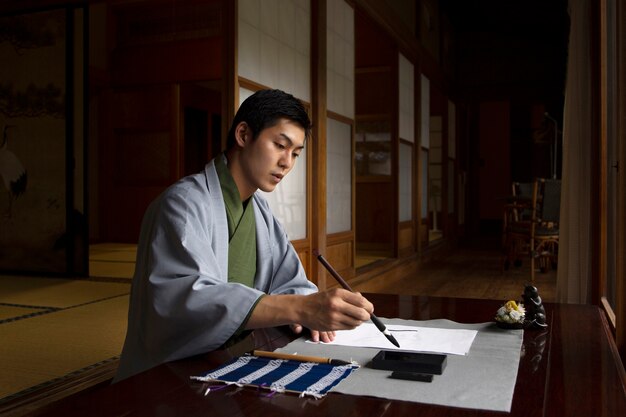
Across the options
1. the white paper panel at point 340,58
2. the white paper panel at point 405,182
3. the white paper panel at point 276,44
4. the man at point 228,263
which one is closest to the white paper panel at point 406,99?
the white paper panel at point 405,182

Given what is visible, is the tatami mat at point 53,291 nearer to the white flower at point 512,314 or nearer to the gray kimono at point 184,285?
the gray kimono at point 184,285

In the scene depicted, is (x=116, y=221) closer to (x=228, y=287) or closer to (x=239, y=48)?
(x=239, y=48)

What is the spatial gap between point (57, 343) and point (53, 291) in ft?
5.05

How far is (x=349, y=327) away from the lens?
0.92m

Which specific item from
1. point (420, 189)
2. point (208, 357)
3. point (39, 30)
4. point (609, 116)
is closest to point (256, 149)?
point (208, 357)

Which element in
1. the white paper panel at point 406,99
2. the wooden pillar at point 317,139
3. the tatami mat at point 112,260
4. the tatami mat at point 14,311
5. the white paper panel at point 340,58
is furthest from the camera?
the white paper panel at point 406,99

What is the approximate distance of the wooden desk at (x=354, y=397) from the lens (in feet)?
2.44

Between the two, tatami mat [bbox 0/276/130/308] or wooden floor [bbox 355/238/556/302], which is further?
wooden floor [bbox 355/238/556/302]

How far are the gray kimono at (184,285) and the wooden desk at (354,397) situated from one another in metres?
0.06

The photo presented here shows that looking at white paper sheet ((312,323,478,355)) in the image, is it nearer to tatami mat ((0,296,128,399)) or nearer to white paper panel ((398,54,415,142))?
tatami mat ((0,296,128,399))

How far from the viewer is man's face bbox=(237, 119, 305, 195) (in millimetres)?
1276

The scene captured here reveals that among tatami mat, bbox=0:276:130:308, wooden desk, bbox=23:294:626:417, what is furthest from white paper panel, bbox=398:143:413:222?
wooden desk, bbox=23:294:626:417

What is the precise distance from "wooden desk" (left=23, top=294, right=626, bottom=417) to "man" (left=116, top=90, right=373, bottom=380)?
72 mm

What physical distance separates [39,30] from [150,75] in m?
2.45
